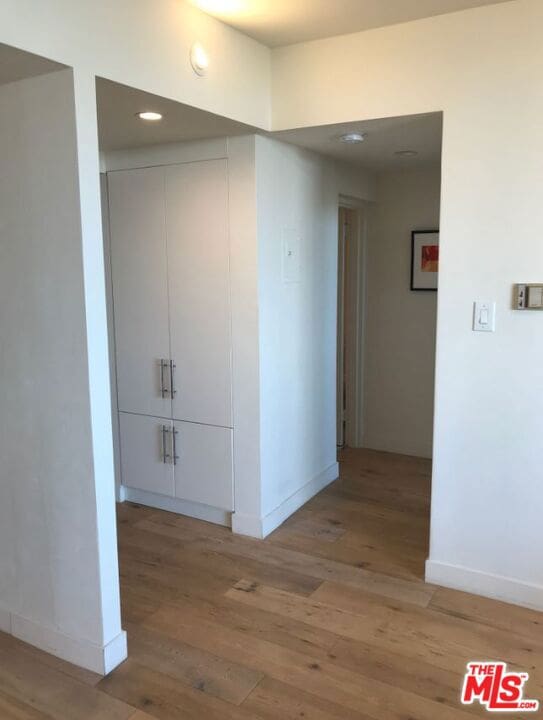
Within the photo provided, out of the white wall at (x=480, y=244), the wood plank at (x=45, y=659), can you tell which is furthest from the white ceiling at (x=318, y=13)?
the wood plank at (x=45, y=659)

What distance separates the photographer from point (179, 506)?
12.6 feet

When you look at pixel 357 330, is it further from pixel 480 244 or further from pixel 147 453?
pixel 480 244

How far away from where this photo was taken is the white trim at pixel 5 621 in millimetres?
2623

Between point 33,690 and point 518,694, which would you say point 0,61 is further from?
point 518,694

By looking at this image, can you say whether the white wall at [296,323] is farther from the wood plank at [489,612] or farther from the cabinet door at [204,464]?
the wood plank at [489,612]

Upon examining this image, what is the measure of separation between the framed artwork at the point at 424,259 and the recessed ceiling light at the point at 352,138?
1452mm

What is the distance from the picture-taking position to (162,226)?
3514 mm

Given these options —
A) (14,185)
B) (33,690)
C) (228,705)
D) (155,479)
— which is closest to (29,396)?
(14,185)

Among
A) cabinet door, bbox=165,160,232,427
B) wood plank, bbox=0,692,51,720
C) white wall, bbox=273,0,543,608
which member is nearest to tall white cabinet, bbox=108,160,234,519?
cabinet door, bbox=165,160,232,427

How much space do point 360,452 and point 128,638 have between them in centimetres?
279

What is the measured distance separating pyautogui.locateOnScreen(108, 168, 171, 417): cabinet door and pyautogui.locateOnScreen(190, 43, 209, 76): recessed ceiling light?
909 millimetres

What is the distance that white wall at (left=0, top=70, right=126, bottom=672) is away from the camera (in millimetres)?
2143

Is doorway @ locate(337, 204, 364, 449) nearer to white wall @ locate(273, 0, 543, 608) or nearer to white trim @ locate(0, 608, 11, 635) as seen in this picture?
white wall @ locate(273, 0, 543, 608)

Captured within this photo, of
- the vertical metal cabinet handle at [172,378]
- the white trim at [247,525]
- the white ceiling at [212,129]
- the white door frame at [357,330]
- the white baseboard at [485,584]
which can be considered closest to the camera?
the white ceiling at [212,129]
